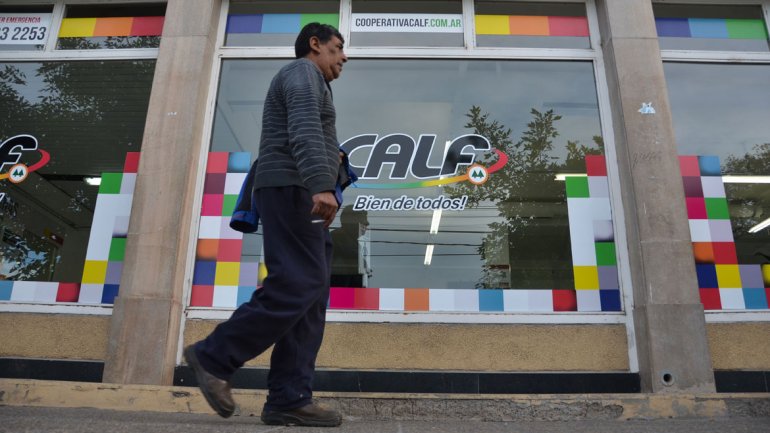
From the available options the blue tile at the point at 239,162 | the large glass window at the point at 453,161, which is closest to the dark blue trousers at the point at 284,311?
the large glass window at the point at 453,161

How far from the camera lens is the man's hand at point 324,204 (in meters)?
2.54

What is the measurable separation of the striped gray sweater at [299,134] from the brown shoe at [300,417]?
1.13 meters

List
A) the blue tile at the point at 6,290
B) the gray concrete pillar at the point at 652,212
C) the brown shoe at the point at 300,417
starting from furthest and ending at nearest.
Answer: the blue tile at the point at 6,290
the gray concrete pillar at the point at 652,212
the brown shoe at the point at 300,417

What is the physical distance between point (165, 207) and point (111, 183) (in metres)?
0.86

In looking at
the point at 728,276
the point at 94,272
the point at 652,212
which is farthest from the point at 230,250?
the point at 728,276

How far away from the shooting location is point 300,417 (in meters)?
2.74

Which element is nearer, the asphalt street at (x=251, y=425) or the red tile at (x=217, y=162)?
the asphalt street at (x=251, y=425)

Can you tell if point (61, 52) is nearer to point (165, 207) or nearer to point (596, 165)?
point (165, 207)

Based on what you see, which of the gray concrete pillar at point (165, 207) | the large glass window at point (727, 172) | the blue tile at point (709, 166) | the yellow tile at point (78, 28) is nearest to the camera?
the gray concrete pillar at point (165, 207)

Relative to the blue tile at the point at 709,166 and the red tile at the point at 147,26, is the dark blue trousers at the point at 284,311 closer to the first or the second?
the red tile at the point at 147,26

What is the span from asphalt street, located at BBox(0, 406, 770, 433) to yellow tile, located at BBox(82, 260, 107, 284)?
5.17 ft

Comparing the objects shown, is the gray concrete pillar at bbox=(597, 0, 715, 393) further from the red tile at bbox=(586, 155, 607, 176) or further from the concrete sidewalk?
the concrete sidewalk

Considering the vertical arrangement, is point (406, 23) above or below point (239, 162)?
above

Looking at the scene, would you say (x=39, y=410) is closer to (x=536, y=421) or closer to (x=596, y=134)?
(x=536, y=421)
